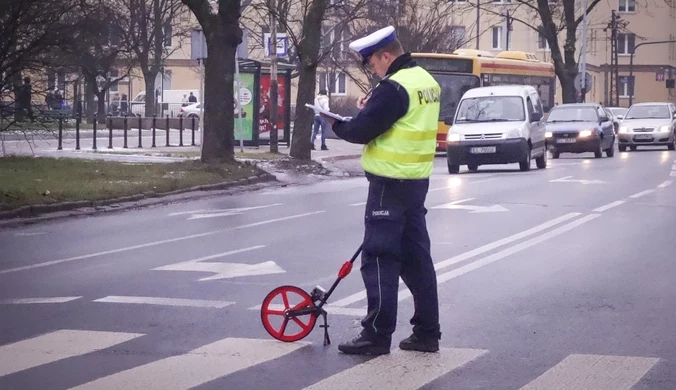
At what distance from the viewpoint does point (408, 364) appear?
743cm

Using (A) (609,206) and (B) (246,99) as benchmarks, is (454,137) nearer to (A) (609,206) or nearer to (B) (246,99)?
(B) (246,99)

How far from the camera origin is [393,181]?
7578mm

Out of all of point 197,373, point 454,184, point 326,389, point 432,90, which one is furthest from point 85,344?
point 454,184

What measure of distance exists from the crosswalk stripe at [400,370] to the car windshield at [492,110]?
22.6 m

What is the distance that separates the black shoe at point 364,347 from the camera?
765cm

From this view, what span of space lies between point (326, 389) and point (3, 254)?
23.6ft

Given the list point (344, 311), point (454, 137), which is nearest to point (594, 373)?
point (344, 311)

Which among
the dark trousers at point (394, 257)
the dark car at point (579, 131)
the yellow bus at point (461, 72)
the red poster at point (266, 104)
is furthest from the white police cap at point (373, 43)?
the red poster at point (266, 104)

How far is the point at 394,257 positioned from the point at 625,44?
95.2 meters

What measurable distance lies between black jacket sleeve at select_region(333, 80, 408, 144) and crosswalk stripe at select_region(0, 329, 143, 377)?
77.8 inches

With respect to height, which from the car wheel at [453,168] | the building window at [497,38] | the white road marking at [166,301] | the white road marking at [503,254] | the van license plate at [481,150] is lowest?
the white road marking at [166,301]

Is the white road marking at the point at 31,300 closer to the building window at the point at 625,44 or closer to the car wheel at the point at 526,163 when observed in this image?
the car wheel at the point at 526,163

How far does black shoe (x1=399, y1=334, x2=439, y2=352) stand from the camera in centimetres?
777

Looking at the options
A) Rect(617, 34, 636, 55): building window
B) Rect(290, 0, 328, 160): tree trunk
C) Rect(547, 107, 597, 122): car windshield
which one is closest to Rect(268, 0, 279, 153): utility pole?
Rect(290, 0, 328, 160): tree trunk
